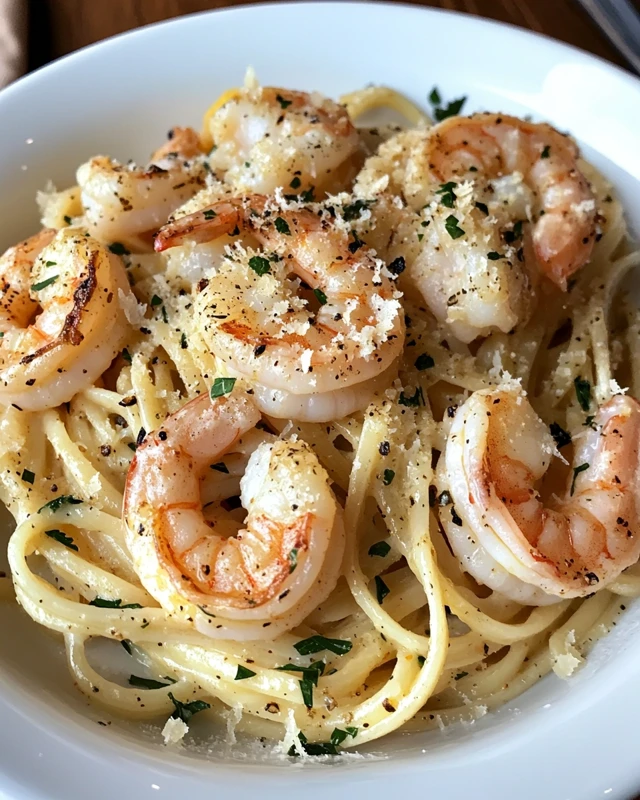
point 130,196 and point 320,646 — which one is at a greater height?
point 130,196

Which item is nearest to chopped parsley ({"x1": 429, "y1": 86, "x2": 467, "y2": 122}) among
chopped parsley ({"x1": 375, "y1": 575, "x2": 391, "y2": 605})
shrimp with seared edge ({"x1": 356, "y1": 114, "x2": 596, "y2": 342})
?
shrimp with seared edge ({"x1": 356, "y1": 114, "x2": 596, "y2": 342})

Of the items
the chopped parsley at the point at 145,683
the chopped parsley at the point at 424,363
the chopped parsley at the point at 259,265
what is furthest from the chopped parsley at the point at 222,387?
the chopped parsley at the point at 145,683

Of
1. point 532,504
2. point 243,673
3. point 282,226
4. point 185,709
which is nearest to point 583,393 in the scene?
point 532,504

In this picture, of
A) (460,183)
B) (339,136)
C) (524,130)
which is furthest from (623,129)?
(339,136)

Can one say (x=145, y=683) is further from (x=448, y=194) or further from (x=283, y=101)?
(x=283, y=101)

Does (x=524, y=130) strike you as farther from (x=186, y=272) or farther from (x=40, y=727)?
(x=40, y=727)

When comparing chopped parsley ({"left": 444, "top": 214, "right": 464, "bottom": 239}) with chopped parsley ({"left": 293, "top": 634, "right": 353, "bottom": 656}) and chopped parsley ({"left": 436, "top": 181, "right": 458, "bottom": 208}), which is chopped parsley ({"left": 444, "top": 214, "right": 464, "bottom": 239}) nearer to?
chopped parsley ({"left": 436, "top": 181, "right": 458, "bottom": 208})

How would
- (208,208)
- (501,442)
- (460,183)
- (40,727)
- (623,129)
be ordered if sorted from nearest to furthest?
(40,727)
(501,442)
(208,208)
(460,183)
(623,129)

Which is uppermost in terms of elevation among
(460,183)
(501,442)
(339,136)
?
(339,136)
